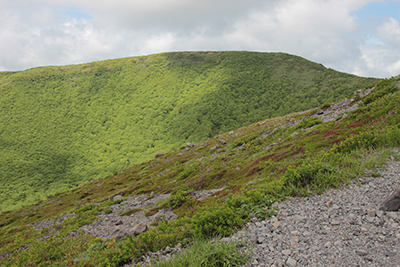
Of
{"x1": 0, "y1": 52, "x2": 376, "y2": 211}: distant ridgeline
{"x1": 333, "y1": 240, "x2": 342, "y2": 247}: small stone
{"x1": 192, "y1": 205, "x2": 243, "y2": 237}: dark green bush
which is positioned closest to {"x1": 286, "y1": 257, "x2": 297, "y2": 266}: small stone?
{"x1": 333, "y1": 240, "x2": 342, "y2": 247}: small stone

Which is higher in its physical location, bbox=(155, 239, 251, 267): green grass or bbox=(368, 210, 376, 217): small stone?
bbox=(368, 210, 376, 217): small stone

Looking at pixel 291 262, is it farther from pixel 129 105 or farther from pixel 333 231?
pixel 129 105

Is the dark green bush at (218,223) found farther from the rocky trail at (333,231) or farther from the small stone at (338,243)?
the small stone at (338,243)

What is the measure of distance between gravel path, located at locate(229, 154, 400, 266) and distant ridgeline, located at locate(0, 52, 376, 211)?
69.7 meters

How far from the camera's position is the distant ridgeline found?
81.2m

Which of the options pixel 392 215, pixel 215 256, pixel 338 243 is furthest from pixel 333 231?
pixel 215 256

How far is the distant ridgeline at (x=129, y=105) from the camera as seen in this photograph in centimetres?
8125

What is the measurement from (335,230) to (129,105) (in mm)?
115927

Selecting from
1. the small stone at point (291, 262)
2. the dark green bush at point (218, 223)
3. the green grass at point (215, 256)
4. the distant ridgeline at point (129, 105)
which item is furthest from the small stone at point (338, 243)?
the distant ridgeline at point (129, 105)

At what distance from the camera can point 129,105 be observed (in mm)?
112562

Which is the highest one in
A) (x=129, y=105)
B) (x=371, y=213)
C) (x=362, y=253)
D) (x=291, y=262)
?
(x=129, y=105)

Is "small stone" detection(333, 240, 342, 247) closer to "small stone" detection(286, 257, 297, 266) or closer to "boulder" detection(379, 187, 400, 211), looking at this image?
"small stone" detection(286, 257, 297, 266)

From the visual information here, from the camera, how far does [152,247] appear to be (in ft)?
22.2

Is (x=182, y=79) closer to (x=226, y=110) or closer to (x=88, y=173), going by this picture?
(x=226, y=110)
